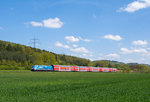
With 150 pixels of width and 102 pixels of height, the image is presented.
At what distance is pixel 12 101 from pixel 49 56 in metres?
151

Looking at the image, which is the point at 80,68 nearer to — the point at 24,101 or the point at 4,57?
the point at 4,57

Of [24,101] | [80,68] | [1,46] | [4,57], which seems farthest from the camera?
[1,46]

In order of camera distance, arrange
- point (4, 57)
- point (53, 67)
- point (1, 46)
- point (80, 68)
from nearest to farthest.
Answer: point (53, 67), point (80, 68), point (4, 57), point (1, 46)

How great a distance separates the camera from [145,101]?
41.1ft

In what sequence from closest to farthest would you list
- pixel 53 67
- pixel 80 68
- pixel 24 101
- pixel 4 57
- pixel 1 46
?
1. pixel 24 101
2. pixel 53 67
3. pixel 80 68
4. pixel 4 57
5. pixel 1 46

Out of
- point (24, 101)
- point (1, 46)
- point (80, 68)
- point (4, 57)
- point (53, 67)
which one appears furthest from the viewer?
point (1, 46)

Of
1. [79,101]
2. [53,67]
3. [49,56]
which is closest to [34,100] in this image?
[79,101]

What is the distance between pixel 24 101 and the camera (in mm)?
12000

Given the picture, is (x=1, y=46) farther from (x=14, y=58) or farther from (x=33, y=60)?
(x=33, y=60)

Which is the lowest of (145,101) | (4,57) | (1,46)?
(145,101)

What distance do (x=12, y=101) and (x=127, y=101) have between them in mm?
7328

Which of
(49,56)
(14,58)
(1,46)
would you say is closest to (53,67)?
(14,58)

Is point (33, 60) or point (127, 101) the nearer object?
point (127, 101)

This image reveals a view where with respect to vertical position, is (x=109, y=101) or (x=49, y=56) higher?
(x=49, y=56)
